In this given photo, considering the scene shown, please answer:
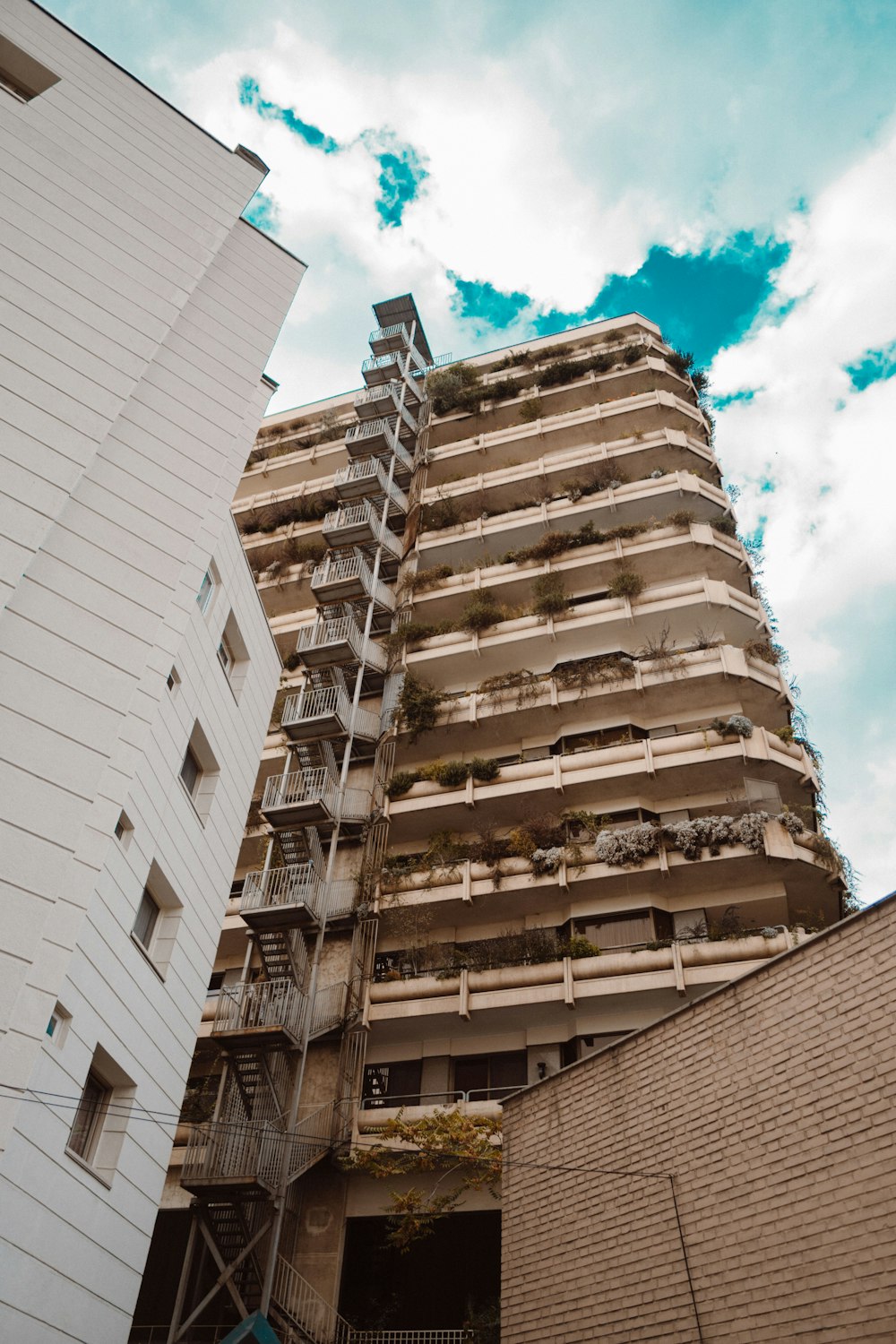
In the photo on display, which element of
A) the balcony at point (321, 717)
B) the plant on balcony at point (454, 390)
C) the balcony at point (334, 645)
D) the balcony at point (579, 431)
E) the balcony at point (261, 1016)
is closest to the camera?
the balcony at point (261, 1016)

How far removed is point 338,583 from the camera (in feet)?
109

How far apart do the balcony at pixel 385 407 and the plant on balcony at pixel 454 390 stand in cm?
152

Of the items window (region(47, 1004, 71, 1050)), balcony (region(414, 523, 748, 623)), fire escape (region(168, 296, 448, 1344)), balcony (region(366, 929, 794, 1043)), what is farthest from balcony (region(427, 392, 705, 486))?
window (region(47, 1004, 71, 1050))

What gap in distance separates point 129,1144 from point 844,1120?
9492mm

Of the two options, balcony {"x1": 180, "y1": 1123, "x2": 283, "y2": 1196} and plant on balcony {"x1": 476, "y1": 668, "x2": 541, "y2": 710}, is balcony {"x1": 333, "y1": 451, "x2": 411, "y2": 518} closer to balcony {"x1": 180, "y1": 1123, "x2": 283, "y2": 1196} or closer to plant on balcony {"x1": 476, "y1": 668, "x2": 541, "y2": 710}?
plant on balcony {"x1": 476, "y1": 668, "x2": 541, "y2": 710}

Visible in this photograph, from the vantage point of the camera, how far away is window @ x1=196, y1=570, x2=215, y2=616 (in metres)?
17.8

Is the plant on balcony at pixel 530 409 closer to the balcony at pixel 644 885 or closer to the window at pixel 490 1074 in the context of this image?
the balcony at pixel 644 885

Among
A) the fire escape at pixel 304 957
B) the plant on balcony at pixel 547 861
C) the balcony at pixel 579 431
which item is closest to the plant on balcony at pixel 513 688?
the fire escape at pixel 304 957

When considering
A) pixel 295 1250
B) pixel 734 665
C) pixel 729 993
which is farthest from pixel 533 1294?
pixel 734 665

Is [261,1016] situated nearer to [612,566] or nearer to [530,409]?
[612,566]

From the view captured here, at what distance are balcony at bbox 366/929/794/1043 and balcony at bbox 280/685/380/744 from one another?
7.86m

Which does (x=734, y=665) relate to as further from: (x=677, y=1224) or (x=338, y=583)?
(x=677, y=1224)

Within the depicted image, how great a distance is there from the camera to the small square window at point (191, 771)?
57.7 feet

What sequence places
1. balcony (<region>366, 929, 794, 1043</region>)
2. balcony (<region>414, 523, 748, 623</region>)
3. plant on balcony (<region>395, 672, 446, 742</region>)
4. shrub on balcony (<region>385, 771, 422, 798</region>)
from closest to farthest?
balcony (<region>366, 929, 794, 1043</region>) → shrub on balcony (<region>385, 771, 422, 798</region>) → plant on balcony (<region>395, 672, 446, 742</region>) → balcony (<region>414, 523, 748, 623</region>)
